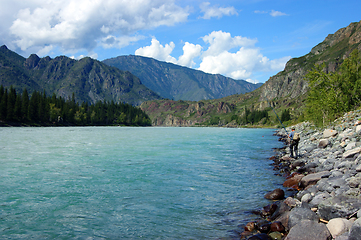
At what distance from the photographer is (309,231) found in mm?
9438

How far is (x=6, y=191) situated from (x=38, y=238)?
880 cm

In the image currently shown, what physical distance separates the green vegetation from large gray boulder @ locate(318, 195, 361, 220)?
45361 mm

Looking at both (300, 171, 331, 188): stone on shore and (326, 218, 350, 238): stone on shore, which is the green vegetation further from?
(326, 218, 350, 238): stone on shore

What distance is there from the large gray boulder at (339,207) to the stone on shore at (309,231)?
1.23 meters

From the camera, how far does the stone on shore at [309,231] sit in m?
9.08

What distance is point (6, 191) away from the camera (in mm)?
17078

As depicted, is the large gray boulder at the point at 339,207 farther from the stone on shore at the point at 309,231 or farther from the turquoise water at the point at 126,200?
the turquoise water at the point at 126,200

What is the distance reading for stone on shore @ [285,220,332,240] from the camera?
357 inches

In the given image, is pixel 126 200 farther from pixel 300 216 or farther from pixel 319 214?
pixel 319 214

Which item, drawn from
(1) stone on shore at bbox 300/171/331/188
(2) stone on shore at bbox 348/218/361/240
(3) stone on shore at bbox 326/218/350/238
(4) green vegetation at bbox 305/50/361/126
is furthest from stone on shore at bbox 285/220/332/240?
(4) green vegetation at bbox 305/50/361/126

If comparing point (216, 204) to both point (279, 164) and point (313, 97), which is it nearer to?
point (279, 164)

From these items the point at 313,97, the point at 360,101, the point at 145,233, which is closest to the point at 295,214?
the point at 145,233

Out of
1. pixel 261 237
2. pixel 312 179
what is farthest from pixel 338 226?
pixel 312 179

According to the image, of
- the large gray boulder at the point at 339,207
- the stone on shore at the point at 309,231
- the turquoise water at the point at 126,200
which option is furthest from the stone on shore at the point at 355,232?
the turquoise water at the point at 126,200
